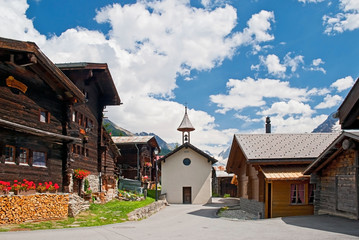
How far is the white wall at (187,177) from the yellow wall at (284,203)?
54.9ft

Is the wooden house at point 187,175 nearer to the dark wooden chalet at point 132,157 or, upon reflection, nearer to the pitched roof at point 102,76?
the dark wooden chalet at point 132,157

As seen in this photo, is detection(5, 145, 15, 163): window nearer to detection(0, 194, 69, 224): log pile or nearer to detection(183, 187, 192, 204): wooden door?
detection(0, 194, 69, 224): log pile

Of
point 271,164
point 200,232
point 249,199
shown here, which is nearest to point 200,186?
point 249,199

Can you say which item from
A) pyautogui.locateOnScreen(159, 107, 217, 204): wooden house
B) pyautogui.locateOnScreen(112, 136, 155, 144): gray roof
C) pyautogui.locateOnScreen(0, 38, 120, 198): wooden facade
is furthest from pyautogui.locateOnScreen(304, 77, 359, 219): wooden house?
pyautogui.locateOnScreen(112, 136, 155, 144): gray roof

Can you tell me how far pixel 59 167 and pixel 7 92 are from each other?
5.51 meters

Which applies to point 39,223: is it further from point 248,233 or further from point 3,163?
point 248,233

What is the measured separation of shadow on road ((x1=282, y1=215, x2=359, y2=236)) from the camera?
12647 mm

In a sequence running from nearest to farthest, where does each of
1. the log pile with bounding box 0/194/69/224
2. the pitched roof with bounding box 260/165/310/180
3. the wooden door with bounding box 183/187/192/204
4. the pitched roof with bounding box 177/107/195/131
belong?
the log pile with bounding box 0/194/69/224 → the pitched roof with bounding box 260/165/310/180 → the wooden door with bounding box 183/187/192/204 → the pitched roof with bounding box 177/107/195/131

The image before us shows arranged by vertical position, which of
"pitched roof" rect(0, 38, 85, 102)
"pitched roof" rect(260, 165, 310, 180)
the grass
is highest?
"pitched roof" rect(0, 38, 85, 102)

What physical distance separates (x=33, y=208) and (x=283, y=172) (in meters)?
13.4

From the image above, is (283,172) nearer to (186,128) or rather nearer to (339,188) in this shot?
(339,188)

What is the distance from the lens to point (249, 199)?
24.2 metres

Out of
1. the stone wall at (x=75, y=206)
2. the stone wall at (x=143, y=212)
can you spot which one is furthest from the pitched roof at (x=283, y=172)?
the stone wall at (x=75, y=206)

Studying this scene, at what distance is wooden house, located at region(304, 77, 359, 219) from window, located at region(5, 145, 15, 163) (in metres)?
14.6
